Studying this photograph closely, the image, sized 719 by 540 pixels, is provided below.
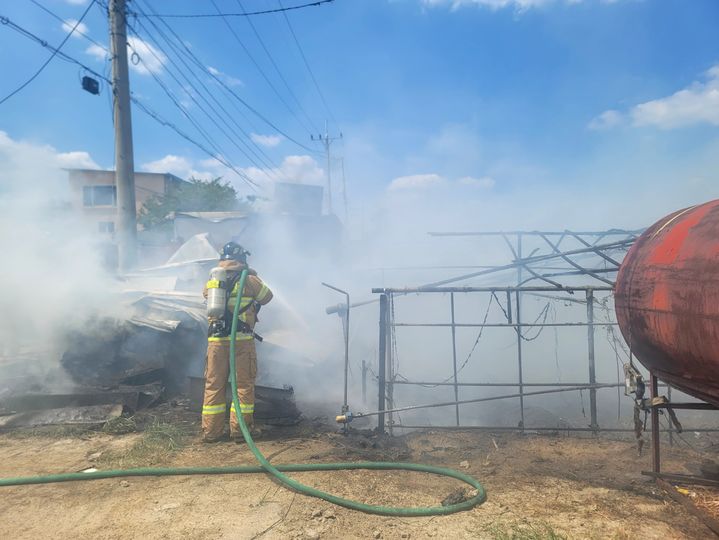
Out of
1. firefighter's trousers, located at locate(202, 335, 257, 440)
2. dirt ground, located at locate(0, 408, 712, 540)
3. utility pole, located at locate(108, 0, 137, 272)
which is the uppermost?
utility pole, located at locate(108, 0, 137, 272)

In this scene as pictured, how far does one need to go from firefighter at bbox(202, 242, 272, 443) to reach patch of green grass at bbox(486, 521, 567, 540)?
2.82 m

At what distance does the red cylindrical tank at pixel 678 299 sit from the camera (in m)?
2.71

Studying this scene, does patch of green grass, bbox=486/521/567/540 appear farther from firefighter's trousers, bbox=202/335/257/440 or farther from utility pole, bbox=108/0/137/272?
utility pole, bbox=108/0/137/272

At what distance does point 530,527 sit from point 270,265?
13645mm

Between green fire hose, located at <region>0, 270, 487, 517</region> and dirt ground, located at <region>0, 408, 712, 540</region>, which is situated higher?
green fire hose, located at <region>0, 270, 487, 517</region>

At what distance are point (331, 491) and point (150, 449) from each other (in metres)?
2.08

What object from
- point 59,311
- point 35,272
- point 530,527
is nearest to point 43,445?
point 59,311

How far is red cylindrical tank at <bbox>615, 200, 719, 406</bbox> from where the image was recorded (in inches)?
107

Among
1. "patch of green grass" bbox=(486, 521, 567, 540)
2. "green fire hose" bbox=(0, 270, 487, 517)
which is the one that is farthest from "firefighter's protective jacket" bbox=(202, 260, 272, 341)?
"patch of green grass" bbox=(486, 521, 567, 540)

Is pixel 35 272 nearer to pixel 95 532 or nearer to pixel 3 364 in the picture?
pixel 3 364

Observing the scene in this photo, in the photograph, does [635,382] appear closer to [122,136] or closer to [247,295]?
[247,295]

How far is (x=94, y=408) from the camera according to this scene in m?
5.43

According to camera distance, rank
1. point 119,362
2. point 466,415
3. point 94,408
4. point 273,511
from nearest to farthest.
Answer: point 273,511 < point 94,408 < point 119,362 < point 466,415

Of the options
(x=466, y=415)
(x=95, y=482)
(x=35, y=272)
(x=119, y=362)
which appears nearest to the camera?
(x=95, y=482)
